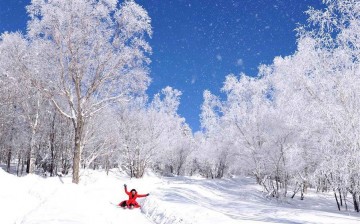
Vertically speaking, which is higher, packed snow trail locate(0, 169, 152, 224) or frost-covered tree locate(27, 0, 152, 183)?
frost-covered tree locate(27, 0, 152, 183)

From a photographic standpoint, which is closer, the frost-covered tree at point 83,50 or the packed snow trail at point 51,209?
the packed snow trail at point 51,209

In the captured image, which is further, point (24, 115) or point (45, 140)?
point (45, 140)

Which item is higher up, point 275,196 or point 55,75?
point 55,75

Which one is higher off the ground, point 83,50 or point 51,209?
point 83,50

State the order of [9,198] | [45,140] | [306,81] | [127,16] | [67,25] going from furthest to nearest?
[45,140] → [127,16] → [67,25] → [306,81] → [9,198]

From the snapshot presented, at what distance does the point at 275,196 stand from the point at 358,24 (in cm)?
1644

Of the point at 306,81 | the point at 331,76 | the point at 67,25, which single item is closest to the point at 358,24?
the point at 331,76

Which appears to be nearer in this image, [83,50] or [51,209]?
[51,209]

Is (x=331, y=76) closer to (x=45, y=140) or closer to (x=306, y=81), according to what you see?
(x=306, y=81)

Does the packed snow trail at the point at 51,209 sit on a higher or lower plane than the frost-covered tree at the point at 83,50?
lower

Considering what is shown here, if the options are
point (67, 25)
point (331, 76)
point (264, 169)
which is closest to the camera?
point (331, 76)

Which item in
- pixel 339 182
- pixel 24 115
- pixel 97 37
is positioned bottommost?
pixel 339 182

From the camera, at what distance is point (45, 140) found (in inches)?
1133

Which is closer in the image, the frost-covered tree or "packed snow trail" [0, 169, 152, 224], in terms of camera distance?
"packed snow trail" [0, 169, 152, 224]
